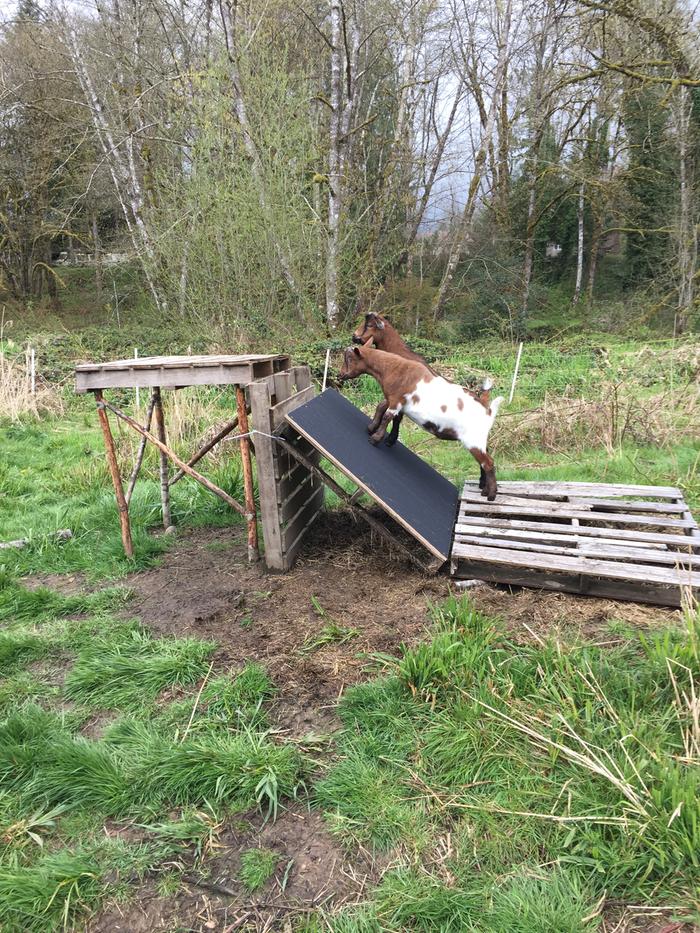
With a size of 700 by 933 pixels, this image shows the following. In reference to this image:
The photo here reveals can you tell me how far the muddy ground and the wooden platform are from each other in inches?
54.7

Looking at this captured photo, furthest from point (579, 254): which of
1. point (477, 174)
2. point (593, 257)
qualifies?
point (477, 174)

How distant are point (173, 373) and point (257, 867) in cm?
285

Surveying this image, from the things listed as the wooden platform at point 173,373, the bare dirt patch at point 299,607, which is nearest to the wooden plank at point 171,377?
the wooden platform at point 173,373

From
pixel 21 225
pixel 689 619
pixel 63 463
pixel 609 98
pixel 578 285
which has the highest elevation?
pixel 609 98

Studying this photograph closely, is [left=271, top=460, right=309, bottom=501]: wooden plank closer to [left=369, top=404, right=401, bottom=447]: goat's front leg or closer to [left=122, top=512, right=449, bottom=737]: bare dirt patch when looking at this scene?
[left=122, top=512, right=449, bottom=737]: bare dirt patch

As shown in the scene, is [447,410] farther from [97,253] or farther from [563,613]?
[97,253]

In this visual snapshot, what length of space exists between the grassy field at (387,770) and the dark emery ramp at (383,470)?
23.4 inches

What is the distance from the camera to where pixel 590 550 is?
135 inches

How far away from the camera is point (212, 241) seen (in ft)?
35.3

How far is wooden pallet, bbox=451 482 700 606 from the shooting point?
3.18 m

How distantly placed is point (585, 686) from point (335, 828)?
1221 millimetres

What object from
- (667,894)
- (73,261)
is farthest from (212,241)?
(73,261)

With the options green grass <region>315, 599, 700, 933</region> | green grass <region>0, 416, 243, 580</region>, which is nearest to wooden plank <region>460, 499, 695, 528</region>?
green grass <region>315, 599, 700, 933</region>

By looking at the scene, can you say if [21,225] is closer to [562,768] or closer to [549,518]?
[549,518]
